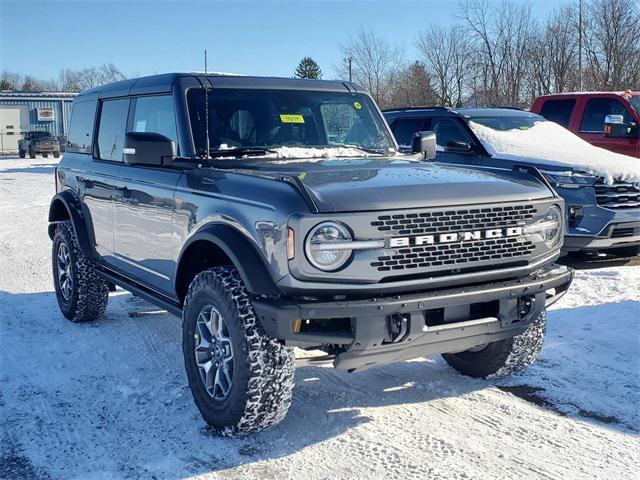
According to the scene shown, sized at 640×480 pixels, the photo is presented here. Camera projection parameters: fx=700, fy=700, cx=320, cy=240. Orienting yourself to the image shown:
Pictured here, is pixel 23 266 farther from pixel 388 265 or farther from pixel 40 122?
pixel 40 122

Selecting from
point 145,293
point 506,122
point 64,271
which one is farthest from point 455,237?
point 506,122

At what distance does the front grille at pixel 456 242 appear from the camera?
3387 mm

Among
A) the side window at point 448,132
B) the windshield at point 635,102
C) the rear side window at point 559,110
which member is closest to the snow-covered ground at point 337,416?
the side window at point 448,132

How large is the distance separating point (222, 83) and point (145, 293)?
157 cm

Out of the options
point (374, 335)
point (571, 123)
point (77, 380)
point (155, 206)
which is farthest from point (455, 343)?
point (571, 123)

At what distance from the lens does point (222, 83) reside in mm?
4852

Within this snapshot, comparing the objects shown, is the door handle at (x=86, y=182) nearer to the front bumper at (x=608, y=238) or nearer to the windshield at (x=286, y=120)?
the windshield at (x=286, y=120)

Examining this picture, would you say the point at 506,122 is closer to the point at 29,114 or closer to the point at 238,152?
the point at 238,152

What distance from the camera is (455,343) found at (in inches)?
143

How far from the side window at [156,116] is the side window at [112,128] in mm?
220

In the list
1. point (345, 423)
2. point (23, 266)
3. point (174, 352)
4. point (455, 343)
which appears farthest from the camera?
point (23, 266)

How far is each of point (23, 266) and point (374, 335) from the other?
22.1 ft

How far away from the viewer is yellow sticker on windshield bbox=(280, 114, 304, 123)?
494cm

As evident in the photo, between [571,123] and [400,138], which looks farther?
[571,123]
